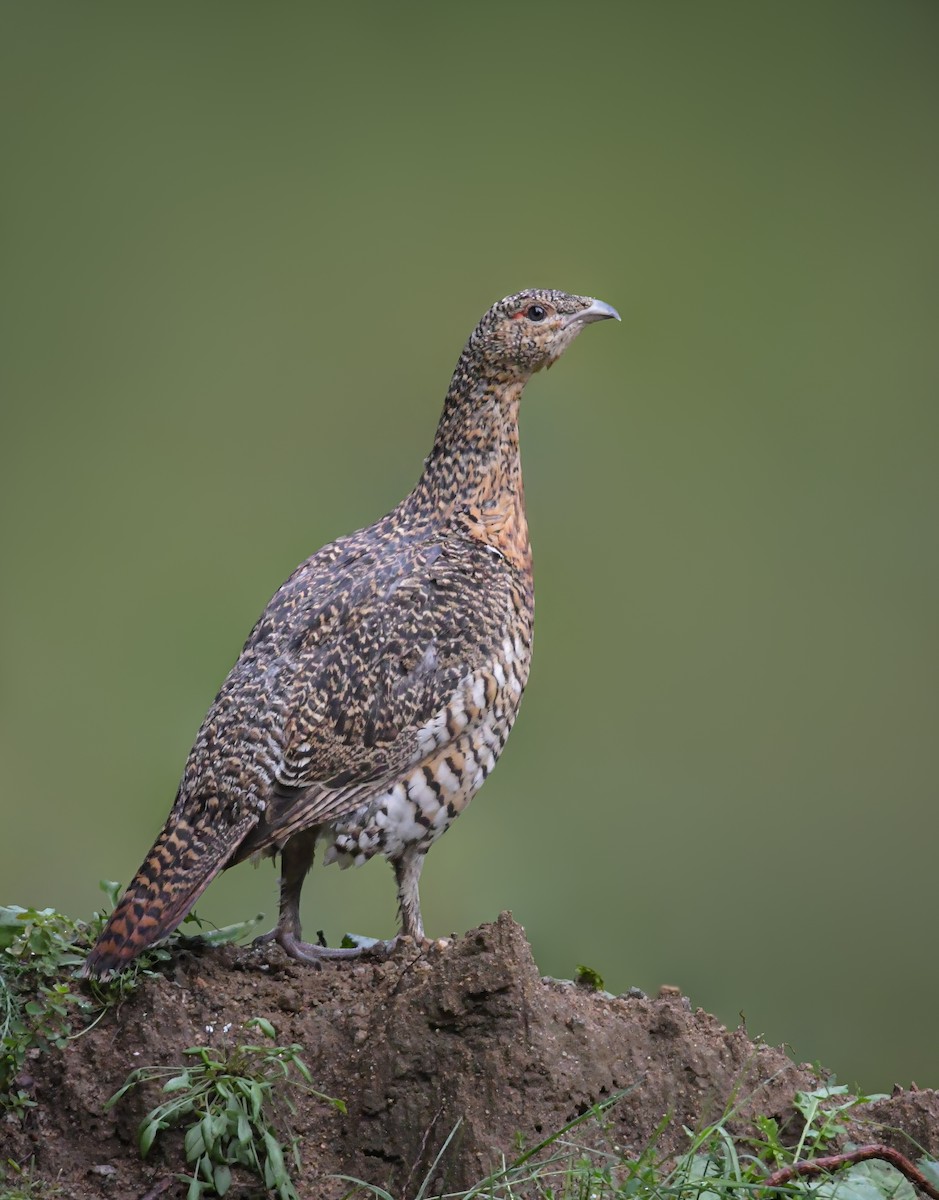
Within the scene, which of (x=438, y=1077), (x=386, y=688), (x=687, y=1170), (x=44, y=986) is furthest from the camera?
(x=386, y=688)

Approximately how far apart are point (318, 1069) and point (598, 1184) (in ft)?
2.23

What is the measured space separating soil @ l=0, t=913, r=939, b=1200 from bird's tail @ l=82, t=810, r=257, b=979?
0.11 metres

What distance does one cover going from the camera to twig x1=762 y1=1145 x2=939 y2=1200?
273 cm

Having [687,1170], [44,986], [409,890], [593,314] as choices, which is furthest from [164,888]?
[593,314]

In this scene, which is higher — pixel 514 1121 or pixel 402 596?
pixel 402 596

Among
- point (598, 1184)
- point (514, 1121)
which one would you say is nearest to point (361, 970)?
point (514, 1121)

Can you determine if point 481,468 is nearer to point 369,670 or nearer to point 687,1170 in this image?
point 369,670

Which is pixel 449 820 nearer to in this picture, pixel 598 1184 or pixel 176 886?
pixel 176 886

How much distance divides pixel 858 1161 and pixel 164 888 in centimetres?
158

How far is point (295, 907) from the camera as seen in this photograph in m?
3.82

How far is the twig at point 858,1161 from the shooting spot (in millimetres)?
2727

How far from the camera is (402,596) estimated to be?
12.5 feet

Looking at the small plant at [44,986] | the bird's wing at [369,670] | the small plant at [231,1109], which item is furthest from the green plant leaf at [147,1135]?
the bird's wing at [369,670]

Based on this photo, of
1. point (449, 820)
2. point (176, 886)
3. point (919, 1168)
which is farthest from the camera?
point (449, 820)
